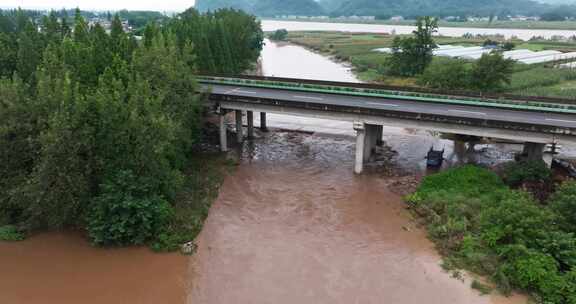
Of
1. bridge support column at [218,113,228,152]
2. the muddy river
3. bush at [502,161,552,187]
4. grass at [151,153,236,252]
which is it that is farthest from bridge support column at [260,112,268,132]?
bush at [502,161,552,187]

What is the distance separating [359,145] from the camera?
33.8 metres

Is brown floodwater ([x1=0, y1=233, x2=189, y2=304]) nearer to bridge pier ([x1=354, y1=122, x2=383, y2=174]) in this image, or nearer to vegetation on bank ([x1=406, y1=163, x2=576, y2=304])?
vegetation on bank ([x1=406, y1=163, x2=576, y2=304])

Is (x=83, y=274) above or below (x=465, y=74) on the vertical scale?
below

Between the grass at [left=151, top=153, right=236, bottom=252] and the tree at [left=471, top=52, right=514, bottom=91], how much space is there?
2998 cm

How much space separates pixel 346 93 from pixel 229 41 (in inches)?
1120

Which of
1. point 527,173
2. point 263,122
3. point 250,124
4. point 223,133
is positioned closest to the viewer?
point 527,173

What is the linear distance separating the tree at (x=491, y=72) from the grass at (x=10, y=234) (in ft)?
149

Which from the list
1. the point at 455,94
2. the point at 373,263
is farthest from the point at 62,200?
the point at 455,94

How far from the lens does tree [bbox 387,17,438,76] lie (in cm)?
6756

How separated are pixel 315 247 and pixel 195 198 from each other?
10.00 metres

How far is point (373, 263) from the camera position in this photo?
75.6ft

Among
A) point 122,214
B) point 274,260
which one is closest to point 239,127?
point 122,214

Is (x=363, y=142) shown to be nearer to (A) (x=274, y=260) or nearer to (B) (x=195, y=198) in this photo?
(B) (x=195, y=198)

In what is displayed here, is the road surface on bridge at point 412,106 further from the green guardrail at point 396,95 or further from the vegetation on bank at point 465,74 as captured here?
the vegetation on bank at point 465,74
